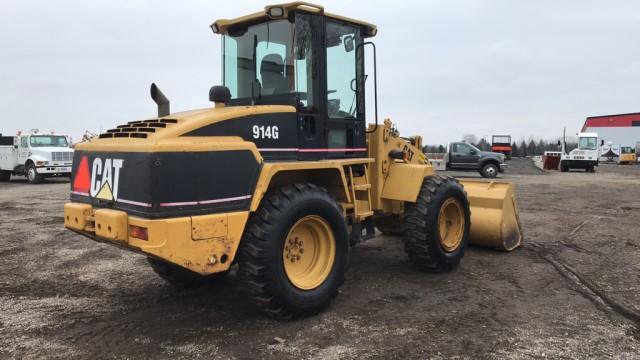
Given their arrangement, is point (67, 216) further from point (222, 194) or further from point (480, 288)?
point (480, 288)

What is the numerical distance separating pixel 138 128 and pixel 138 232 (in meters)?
0.98

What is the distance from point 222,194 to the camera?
4.09 meters

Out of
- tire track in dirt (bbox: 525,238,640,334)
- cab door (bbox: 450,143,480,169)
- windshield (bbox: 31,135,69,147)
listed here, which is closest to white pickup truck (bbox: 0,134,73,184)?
windshield (bbox: 31,135,69,147)

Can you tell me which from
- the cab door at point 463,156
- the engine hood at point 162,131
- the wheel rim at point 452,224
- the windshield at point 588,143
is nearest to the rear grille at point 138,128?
the engine hood at point 162,131

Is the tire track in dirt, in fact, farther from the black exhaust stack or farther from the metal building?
the metal building

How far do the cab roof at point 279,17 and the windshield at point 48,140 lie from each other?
19.3 metres

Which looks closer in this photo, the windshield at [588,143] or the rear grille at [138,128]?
the rear grille at [138,128]

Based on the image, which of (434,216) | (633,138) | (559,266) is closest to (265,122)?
(434,216)

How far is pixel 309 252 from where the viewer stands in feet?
16.1

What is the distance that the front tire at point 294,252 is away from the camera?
4.20 metres

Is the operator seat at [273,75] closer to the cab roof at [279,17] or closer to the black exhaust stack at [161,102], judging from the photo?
the cab roof at [279,17]

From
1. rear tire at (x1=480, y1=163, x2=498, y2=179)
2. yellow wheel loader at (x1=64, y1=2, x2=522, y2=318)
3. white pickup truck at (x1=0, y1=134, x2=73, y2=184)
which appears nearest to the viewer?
yellow wheel loader at (x1=64, y1=2, x2=522, y2=318)

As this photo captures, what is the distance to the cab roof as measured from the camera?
482cm

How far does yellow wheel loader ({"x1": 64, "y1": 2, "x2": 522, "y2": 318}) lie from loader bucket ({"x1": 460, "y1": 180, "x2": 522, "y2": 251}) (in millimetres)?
778
